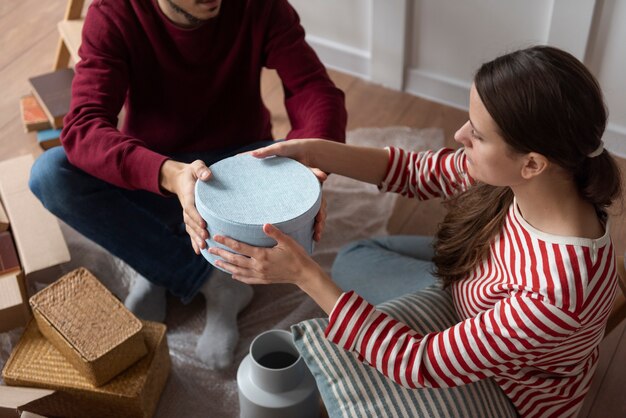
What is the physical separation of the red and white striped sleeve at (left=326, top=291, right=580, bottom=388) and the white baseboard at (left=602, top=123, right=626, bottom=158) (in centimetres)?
113

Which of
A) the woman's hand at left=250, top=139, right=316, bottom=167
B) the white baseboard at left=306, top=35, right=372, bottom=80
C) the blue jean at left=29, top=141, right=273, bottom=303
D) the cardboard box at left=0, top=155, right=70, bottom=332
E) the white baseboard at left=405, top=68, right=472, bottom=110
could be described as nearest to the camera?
the woman's hand at left=250, top=139, right=316, bottom=167

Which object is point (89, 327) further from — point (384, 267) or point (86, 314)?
point (384, 267)

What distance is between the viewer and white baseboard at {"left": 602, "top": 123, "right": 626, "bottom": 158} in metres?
2.11

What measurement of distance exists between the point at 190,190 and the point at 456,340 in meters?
0.48

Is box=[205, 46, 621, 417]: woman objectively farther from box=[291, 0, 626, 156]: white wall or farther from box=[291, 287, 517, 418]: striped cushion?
box=[291, 0, 626, 156]: white wall

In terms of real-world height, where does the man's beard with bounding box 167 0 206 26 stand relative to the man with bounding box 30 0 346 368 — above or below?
above

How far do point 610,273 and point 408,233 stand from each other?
906mm

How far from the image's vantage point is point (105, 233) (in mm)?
1663

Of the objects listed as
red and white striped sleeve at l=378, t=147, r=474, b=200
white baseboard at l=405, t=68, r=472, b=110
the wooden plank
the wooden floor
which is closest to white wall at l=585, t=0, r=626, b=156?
the wooden floor

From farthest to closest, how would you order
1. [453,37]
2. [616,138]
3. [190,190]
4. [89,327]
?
[453,37]
[616,138]
[89,327]
[190,190]

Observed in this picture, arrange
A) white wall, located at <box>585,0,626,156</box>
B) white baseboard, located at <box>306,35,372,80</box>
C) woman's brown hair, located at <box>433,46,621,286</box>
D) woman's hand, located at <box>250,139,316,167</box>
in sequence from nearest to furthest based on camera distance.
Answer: woman's brown hair, located at <box>433,46,621,286</box> < woman's hand, located at <box>250,139,316,167</box> < white wall, located at <box>585,0,626,156</box> < white baseboard, located at <box>306,35,372,80</box>

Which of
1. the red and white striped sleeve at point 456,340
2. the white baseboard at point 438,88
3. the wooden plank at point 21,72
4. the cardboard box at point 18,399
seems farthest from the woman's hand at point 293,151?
the wooden plank at point 21,72

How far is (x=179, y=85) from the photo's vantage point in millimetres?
1604

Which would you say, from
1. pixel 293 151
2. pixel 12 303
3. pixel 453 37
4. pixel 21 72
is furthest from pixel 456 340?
pixel 21 72
